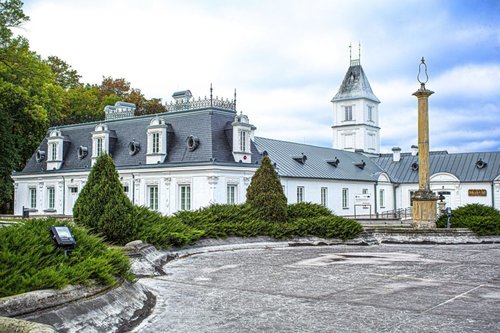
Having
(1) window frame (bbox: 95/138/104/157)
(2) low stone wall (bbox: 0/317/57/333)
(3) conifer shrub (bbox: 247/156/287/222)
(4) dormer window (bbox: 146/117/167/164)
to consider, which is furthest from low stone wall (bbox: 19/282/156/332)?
(1) window frame (bbox: 95/138/104/157)

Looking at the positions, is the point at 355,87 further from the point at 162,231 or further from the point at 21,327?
the point at 21,327

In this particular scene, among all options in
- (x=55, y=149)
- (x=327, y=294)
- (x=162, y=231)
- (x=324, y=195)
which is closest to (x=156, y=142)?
(x=55, y=149)

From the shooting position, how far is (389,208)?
49.2 meters

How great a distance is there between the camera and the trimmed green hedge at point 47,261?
7801 millimetres

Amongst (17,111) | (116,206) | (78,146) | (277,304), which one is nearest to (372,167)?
(78,146)

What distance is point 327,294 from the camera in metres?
10.9

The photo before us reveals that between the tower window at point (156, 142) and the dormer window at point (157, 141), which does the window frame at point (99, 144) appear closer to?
the dormer window at point (157, 141)

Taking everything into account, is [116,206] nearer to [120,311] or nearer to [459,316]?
[120,311]

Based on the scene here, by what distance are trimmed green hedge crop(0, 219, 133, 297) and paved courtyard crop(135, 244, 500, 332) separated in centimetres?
113

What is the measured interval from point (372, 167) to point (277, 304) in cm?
4235

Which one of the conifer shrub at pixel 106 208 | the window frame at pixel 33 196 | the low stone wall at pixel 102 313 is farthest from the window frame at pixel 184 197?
the low stone wall at pixel 102 313

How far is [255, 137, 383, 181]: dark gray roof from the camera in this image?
39250mm

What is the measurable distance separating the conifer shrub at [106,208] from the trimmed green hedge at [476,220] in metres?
14.6

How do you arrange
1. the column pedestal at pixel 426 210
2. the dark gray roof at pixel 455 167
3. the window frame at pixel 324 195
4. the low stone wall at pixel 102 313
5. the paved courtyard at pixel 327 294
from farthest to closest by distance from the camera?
the dark gray roof at pixel 455 167
the window frame at pixel 324 195
the column pedestal at pixel 426 210
the paved courtyard at pixel 327 294
the low stone wall at pixel 102 313
